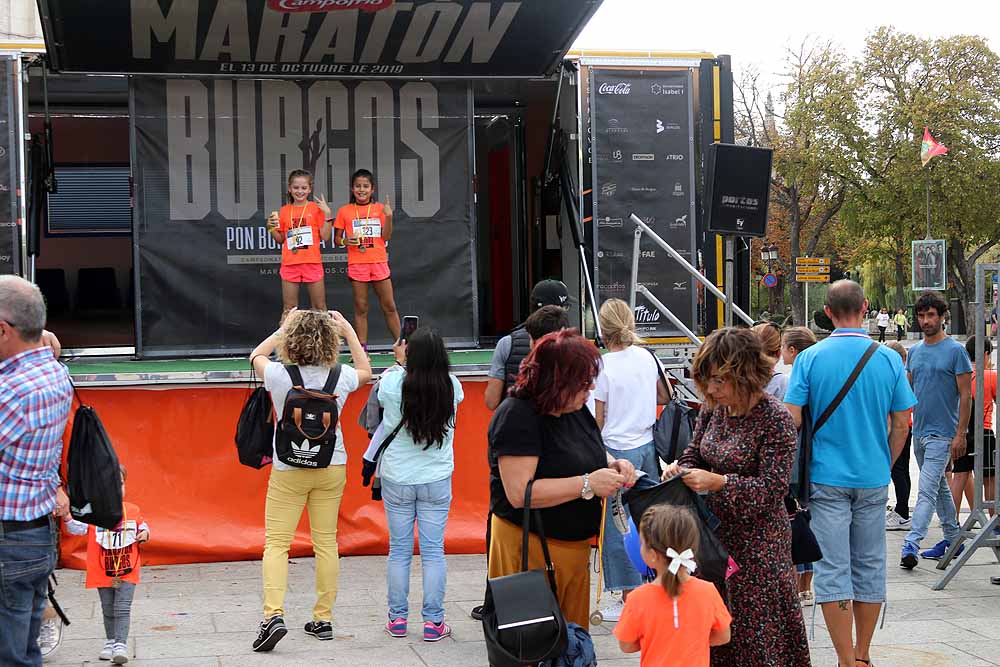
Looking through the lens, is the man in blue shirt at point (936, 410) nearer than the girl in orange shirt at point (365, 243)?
Yes

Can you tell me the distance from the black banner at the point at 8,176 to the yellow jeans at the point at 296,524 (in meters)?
5.28

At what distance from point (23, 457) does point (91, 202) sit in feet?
45.4

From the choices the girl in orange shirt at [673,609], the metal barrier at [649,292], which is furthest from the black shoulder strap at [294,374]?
the metal barrier at [649,292]

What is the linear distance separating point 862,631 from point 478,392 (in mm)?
3929

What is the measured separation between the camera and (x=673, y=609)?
375 cm

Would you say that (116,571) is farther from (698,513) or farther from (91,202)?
(91,202)

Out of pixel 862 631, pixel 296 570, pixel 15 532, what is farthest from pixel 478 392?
pixel 15 532

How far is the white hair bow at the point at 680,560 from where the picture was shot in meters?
Result: 3.72

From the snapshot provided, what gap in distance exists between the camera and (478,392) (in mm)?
8820

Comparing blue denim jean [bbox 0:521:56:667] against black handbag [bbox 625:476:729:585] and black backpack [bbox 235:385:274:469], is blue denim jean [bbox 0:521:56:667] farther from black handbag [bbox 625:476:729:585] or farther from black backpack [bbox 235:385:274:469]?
black backpack [bbox 235:385:274:469]

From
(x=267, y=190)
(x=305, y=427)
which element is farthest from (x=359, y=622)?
(x=267, y=190)

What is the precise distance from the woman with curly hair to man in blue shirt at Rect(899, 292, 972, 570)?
4098 millimetres

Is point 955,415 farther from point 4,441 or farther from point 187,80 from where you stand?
point 187,80

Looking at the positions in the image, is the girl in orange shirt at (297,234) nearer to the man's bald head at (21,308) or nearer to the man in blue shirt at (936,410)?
the man in blue shirt at (936,410)
